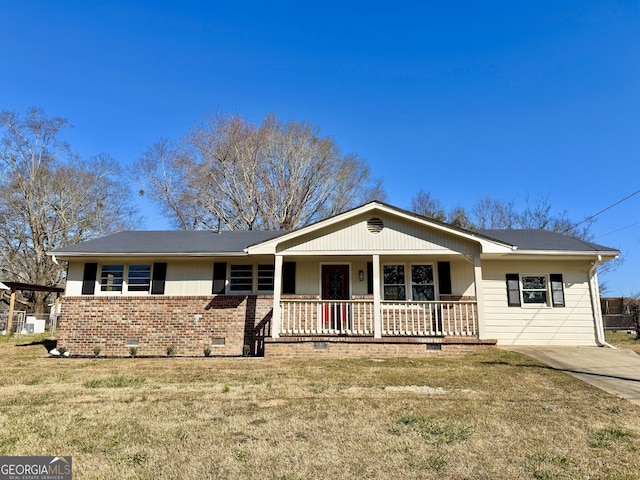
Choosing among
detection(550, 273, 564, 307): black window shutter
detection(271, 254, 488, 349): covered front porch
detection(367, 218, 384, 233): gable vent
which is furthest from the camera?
detection(550, 273, 564, 307): black window shutter

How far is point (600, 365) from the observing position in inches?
351

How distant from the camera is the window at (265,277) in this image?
1288cm

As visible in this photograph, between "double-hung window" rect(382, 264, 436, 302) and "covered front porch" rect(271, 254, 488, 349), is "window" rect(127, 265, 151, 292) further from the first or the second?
"double-hung window" rect(382, 264, 436, 302)

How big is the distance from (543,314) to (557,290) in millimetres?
866

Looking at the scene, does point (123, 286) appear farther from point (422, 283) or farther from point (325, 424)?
point (325, 424)

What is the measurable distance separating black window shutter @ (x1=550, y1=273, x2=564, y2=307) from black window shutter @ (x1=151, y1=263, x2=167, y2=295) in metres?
12.1

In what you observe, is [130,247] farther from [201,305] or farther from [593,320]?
[593,320]

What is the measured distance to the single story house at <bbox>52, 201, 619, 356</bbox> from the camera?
11.3m

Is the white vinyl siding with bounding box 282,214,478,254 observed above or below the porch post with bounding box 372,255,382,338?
above

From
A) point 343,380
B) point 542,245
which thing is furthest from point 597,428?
point 542,245

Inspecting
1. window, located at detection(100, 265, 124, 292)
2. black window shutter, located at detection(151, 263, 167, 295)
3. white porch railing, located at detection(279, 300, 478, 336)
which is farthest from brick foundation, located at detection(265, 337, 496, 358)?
window, located at detection(100, 265, 124, 292)

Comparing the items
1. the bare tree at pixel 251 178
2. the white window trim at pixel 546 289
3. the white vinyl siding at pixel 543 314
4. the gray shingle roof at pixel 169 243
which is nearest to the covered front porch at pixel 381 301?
the white vinyl siding at pixel 543 314

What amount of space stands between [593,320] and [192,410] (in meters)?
12.0

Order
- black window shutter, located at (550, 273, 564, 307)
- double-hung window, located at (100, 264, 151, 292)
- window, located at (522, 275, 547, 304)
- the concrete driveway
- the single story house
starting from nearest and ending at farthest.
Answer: the concrete driveway < the single story house < black window shutter, located at (550, 273, 564, 307) < window, located at (522, 275, 547, 304) < double-hung window, located at (100, 264, 151, 292)
